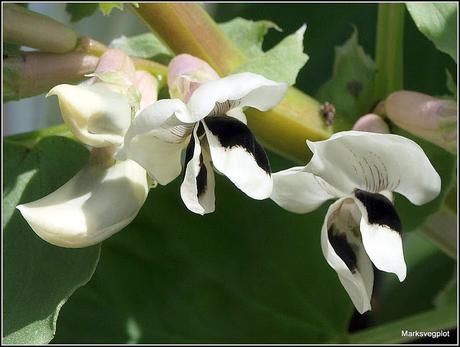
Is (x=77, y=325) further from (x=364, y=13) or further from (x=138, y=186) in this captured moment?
(x=364, y=13)

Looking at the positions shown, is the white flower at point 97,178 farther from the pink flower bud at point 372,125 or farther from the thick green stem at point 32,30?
the pink flower bud at point 372,125

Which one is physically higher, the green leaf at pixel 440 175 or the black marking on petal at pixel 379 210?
the black marking on petal at pixel 379 210

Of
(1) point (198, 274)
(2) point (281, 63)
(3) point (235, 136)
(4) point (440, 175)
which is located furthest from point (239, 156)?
(1) point (198, 274)

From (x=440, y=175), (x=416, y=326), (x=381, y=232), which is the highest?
(x=381, y=232)

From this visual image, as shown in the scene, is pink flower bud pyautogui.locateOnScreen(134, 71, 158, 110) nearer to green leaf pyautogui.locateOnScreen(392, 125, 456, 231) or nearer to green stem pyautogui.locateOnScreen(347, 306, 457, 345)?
green leaf pyautogui.locateOnScreen(392, 125, 456, 231)

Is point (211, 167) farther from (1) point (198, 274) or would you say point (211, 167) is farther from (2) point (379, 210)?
(1) point (198, 274)

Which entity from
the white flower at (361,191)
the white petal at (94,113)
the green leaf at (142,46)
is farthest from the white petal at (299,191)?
the green leaf at (142,46)

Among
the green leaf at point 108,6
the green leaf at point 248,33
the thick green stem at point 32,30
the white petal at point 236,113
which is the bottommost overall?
the green leaf at point 248,33
